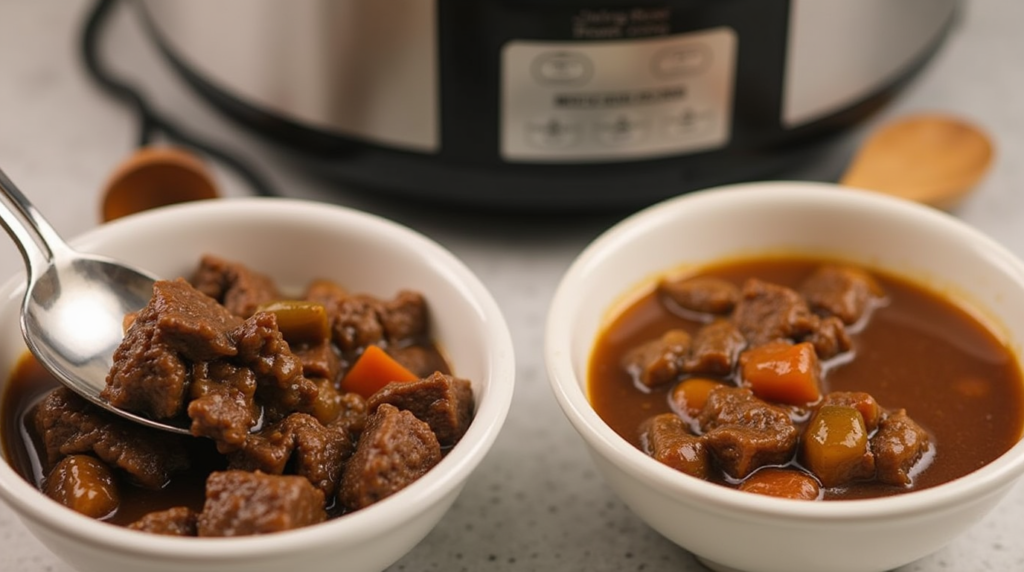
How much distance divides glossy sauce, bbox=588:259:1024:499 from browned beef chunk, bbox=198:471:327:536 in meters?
0.38

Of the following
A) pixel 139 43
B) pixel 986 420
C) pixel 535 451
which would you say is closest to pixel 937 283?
pixel 986 420

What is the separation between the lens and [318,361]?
143 centimetres

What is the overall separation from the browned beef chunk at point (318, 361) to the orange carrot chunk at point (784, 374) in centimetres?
47

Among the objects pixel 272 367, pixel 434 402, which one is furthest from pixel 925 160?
pixel 272 367

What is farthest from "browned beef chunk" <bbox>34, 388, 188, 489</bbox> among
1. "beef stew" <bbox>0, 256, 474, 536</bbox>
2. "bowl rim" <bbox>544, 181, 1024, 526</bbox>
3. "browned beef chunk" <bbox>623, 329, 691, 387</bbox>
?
"browned beef chunk" <bbox>623, 329, 691, 387</bbox>

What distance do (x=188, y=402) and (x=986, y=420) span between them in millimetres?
866

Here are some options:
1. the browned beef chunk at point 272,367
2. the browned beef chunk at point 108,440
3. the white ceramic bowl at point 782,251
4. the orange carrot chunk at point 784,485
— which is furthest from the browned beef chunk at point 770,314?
the browned beef chunk at point 108,440

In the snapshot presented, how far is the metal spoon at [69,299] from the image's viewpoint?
1394 millimetres

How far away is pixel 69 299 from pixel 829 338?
0.89 metres

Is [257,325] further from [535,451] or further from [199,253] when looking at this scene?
[535,451]

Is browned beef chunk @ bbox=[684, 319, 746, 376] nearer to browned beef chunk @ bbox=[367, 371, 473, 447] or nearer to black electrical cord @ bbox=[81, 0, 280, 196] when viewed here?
browned beef chunk @ bbox=[367, 371, 473, 447]

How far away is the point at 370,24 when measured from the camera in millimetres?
1736

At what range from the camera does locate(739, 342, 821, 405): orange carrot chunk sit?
142 centimetres

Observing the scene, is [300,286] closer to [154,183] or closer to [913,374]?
[154,183]
